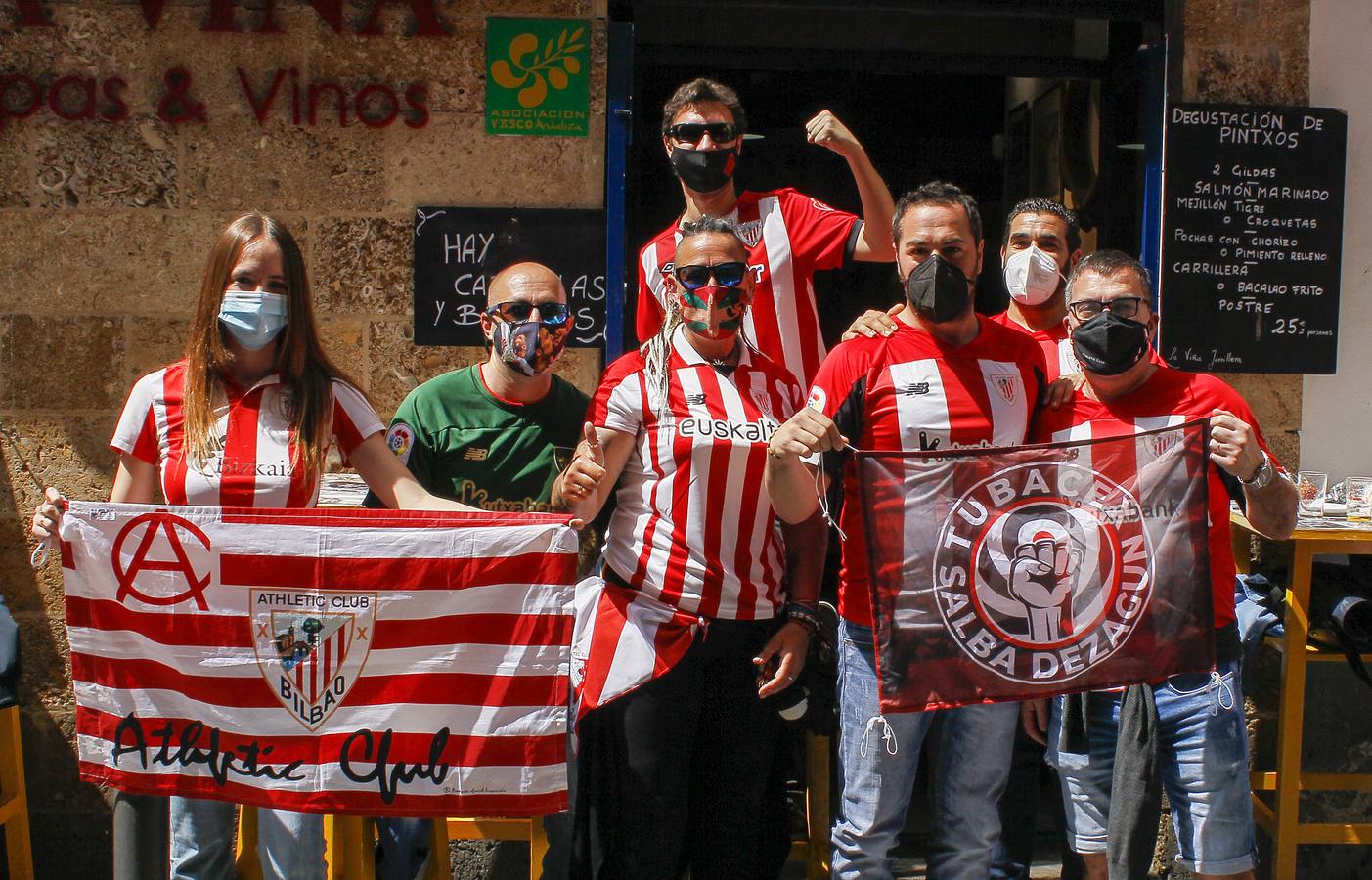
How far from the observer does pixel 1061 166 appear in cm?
532

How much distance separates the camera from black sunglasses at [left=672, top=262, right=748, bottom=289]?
10.1 ft

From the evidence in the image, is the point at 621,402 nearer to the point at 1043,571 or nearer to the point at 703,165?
the point at 703,165

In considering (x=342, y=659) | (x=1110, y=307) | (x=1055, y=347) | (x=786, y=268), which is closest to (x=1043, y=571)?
(x=1110, y=307)

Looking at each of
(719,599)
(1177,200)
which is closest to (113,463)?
(719,599)

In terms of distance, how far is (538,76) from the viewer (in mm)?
4316

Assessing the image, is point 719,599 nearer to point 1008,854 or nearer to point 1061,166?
point 1008,854

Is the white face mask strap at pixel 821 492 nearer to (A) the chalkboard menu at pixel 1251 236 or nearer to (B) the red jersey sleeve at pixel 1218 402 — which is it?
(B) the red jersey sleeve at pixel 1218 402

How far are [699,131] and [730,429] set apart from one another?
975 mm

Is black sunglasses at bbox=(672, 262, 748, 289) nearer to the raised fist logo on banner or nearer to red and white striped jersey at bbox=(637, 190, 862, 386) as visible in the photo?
red and white striped jersey at bbox=(637, 190, 862, 386)

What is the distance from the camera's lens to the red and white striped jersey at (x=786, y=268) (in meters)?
3.63

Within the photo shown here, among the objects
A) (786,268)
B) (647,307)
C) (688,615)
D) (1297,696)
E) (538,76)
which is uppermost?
(538,76)

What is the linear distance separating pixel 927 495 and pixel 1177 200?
7.31ft

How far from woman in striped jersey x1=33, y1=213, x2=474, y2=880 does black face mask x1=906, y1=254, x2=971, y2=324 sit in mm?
1232

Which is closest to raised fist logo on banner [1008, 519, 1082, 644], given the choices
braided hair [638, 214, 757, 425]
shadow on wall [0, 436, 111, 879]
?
braided hair [638, 214, 757, 425]
